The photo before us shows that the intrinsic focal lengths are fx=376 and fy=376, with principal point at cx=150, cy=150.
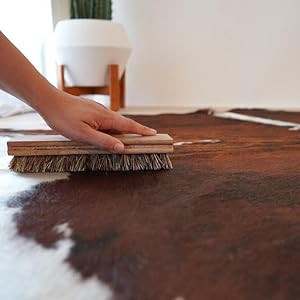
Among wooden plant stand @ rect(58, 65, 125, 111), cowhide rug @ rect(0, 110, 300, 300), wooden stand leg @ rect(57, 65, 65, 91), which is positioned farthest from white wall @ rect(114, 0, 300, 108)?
cowhide rug @ rect(0, 110, 300, 300)

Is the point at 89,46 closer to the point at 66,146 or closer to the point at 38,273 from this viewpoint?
the point at 66,146

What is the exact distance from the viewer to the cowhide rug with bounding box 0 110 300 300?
0.29 m

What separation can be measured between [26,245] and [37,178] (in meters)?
0.22

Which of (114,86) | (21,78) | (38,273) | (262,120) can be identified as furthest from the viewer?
(114,86)

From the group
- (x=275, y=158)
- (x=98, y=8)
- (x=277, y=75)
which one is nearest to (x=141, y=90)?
(x=98, y=8)

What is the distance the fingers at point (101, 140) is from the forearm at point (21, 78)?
0.08 meters

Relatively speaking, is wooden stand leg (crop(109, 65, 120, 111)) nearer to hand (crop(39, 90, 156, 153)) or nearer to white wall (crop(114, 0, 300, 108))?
white wall (crop(114, 0, 300, 108))

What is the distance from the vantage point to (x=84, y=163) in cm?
60

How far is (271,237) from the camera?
0.37 meters

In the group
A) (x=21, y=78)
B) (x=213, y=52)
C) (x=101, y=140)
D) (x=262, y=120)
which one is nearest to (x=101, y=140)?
(x=101, y=140)

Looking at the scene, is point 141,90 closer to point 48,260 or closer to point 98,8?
point 98,8

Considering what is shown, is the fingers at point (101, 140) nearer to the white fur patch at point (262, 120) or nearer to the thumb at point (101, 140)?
the thumb at point (101, 140)

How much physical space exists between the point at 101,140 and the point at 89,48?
981 millimetres

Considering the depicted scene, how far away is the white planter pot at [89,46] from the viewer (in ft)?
4.75
